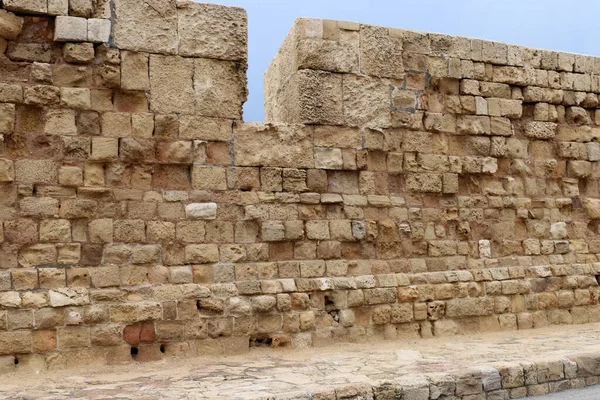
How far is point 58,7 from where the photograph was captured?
5.65m

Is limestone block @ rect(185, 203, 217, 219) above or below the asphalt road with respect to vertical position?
above

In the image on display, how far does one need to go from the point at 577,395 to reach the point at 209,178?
3.71 m

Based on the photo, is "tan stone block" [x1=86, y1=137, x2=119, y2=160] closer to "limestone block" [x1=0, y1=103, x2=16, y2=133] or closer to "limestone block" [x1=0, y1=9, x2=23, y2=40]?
"limestone block" [x1=0, y1=103, x2=16, y2=133]

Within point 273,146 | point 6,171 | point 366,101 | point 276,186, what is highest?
point 366,101

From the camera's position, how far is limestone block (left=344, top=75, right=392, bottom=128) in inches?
264

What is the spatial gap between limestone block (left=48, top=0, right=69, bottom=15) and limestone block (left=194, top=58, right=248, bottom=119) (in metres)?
1.23

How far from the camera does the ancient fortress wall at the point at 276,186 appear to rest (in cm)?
557

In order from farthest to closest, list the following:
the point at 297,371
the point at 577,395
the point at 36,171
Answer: the point at 36,171 → the point at 297,371 → the point at 577,395

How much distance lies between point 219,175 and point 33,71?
188 centimetres

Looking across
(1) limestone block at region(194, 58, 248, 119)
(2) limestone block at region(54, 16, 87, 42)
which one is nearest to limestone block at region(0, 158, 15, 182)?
(2) limestone block at region(54, 16, 87, 42)

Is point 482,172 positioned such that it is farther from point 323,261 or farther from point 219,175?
point 219,175

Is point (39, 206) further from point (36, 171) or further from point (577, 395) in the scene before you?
point (577, 395)

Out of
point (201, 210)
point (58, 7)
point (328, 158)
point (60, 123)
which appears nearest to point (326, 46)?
point (328, 158)

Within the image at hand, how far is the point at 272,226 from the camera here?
20.6ft
